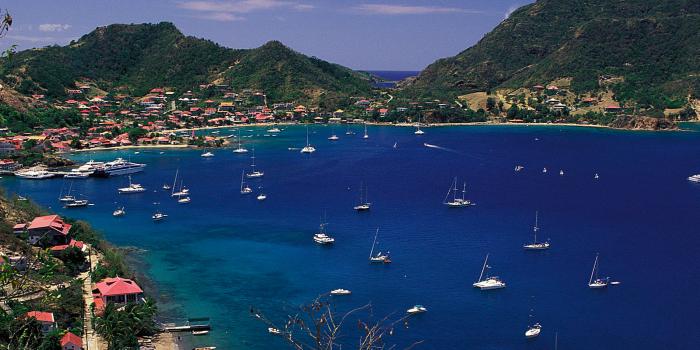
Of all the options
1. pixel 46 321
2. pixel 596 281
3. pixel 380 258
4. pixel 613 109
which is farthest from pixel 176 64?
pixel 46 321

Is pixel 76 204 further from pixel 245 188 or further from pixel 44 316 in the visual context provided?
pixel 44 316

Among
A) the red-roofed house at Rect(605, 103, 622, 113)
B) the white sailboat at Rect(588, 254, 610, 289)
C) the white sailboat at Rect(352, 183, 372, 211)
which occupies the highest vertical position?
the red-roofed house at Rect(605, 103, 622, 113)

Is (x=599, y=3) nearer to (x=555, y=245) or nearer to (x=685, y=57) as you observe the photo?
(x=685, y=57)

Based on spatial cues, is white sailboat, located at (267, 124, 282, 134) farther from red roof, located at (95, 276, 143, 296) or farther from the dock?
the dock

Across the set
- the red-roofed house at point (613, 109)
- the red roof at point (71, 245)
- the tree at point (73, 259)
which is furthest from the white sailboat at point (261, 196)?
the red-roofed house at point (613, 109)

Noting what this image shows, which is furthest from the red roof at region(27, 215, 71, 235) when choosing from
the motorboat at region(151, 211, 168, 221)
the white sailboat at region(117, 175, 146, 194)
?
the white sailboat at region(117, 175, 146, 194)

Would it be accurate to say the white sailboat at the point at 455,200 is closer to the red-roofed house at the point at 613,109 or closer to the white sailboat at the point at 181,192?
the white sailboat at the point at 181,192
